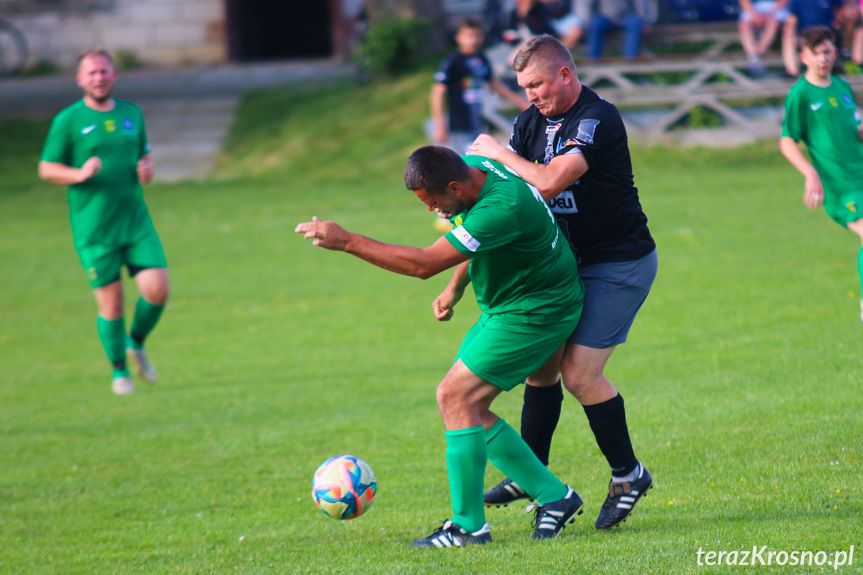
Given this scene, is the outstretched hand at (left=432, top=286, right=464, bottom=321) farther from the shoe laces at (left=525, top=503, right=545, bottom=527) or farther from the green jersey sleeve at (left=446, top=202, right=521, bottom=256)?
the shoe laces at (left=525, top=503, right=545, bottom=527)

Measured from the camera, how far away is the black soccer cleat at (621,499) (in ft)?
15.6

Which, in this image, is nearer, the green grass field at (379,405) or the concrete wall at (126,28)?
the green grass field at (379,405)

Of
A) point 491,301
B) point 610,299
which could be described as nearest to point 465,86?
point 610,299

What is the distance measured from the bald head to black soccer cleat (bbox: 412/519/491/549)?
7.12ft

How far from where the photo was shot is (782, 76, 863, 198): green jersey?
24.8 feet

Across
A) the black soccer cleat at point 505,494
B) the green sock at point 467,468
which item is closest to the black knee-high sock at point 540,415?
the black soccer cleat at point 505,494

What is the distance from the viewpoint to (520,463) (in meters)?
4.81

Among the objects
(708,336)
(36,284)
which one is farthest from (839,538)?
(36,284)

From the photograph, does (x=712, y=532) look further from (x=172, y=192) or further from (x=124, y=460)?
(x=172, y=192)

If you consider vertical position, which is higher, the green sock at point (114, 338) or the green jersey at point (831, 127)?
the green jersey at point (831, 127)

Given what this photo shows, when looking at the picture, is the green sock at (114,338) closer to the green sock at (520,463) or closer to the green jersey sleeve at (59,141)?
the green jersey sleeve at (59,141)

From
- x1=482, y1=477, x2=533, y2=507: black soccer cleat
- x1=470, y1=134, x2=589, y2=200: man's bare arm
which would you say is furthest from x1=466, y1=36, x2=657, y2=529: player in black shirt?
x1=482, y1=477, x2=533, y2=507: black soccer cleat

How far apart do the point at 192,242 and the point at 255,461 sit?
9561 mm

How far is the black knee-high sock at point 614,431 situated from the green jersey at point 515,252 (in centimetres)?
50
